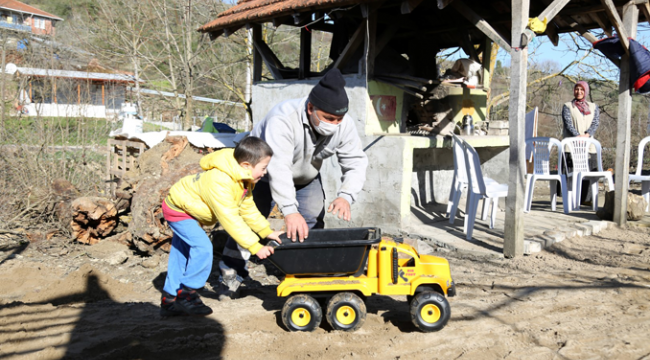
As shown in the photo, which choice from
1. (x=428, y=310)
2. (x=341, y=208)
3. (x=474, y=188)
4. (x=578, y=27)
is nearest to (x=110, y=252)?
(x=341, y=208)

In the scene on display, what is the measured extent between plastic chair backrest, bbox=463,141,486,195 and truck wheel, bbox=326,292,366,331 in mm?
3370

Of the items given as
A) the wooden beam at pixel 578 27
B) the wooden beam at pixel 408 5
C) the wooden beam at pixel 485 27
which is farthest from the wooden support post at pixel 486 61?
the wooden beam at pixel 408 5

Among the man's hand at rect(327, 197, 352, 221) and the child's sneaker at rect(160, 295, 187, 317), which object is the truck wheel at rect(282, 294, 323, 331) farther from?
the child's sneaker at rect(160, 295, 187, 317)

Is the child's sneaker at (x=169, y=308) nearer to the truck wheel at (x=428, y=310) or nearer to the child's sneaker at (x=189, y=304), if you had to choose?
the child's sneaker at (x=189, y=304)

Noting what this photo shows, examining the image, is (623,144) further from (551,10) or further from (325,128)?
(325,128)

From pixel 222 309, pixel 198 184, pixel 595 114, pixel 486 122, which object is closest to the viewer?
pixel 198 184

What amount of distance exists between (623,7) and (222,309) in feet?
22.4

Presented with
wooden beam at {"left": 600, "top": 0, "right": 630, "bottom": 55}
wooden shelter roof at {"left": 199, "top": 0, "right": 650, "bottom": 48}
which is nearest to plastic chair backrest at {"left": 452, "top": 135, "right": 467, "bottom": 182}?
wooden shelter roof at {"left": 199, "top": 0, "right": 650, "bottom": 48}

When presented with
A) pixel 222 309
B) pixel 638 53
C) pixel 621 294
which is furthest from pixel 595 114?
pixel 222 309

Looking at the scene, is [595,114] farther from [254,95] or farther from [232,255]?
[232,255]

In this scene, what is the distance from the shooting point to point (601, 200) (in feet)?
31.4

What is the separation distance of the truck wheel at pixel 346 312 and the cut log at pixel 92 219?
4.36 metres

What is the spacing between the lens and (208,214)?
3.62 metres

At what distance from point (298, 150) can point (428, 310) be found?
60.0 inches
